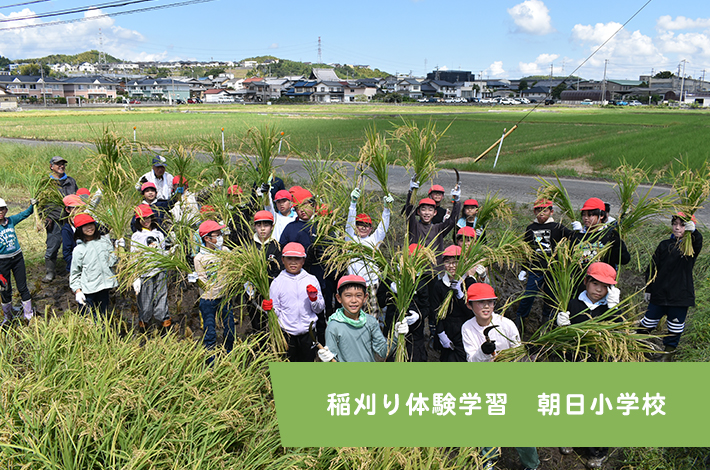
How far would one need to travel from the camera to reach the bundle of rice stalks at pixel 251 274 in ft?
13.4

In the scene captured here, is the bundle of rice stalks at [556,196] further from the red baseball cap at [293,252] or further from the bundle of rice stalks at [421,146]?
the red baseball cap at [293,252]

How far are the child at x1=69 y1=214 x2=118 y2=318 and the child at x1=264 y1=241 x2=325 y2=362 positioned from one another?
2286 mm

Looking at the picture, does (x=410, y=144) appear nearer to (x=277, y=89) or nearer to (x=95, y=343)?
(x=95, y=343)

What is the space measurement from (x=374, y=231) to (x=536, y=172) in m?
12.7

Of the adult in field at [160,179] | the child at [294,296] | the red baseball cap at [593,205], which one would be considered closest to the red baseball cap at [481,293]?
the child at [294,296]

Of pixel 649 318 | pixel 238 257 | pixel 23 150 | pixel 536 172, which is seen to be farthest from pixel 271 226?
pixel 23 150

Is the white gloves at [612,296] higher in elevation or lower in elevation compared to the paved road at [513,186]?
lower

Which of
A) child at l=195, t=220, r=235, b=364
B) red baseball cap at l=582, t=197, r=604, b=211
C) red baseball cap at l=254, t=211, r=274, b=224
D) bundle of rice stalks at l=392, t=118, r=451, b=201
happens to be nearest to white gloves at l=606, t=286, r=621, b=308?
red baseball cap at l=582, t=197, r=604, b=211

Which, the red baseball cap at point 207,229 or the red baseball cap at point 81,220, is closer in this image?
the red baseball cap at point 207,229

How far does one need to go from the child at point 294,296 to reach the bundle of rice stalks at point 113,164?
3011mm

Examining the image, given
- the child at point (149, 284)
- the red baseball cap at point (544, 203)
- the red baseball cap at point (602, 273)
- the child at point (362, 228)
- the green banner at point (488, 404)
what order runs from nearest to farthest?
the green banner at point (488, 404) < the red baseball cap at point (602, 273) < the child at point (362, 228) < the child at point (149, 284) < the red baseball cap at point (544, 203)

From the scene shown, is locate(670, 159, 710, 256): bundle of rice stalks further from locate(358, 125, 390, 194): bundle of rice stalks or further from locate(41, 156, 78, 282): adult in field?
locate(41, 156, 78, 282): adult in field

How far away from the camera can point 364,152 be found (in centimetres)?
504

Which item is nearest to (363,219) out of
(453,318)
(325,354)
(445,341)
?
(453,318)
